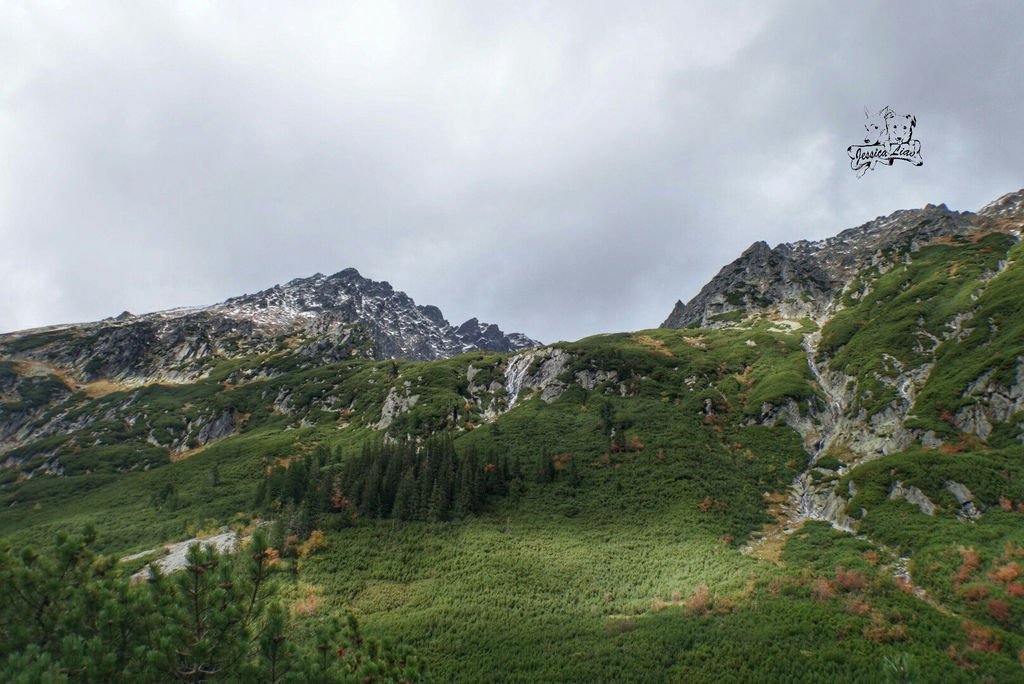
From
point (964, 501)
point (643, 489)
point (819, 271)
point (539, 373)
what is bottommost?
point (964, 501)

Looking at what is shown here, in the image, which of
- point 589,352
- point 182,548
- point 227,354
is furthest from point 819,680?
point 227,354

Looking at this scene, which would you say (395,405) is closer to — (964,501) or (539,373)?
(539,373)

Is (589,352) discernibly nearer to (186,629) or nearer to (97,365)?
(186,629)

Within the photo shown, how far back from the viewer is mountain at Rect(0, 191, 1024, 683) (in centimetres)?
2962

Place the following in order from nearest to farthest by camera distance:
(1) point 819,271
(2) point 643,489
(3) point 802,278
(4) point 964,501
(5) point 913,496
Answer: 1. (4) point 964,501
2. (5) point 913,496
3. (2) point 643,489
4. (3) point 802,278
5. (1) point 819,271

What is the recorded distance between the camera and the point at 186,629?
1137 cm

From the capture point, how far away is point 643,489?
61.3 meters

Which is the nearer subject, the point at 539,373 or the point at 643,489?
the point at 643,489

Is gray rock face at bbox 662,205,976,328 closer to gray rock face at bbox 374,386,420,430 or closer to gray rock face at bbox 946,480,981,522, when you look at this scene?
gray rock face at bbox 374,386,420,430

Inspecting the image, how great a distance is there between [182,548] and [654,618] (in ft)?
172

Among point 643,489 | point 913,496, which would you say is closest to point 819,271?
point 913,496

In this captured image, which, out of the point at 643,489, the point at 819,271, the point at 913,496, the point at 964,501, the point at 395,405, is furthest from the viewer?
the point at 819,271

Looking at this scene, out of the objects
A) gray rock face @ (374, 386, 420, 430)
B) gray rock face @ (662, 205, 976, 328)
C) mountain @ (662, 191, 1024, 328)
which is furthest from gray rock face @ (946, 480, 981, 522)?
gray rock face @ (662, 205, 976, 328)

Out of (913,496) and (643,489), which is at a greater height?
(643,489)
